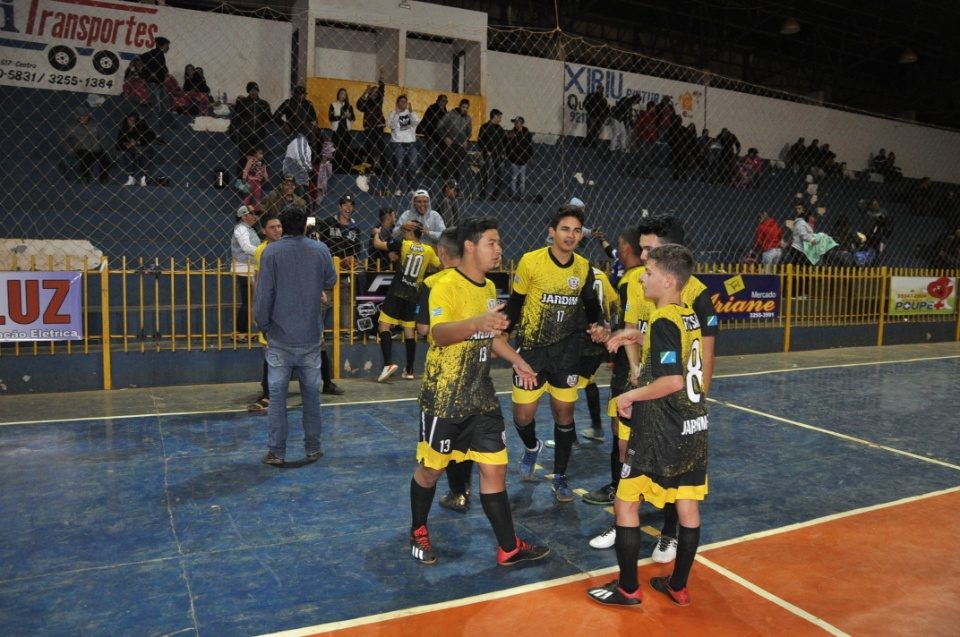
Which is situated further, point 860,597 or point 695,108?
point 695,108

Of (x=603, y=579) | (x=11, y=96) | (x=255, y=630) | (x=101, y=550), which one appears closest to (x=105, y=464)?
(x=101, y=550)

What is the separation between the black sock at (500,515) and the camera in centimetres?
394

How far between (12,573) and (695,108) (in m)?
19.7

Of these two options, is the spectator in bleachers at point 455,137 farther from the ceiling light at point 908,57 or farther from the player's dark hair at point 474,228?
the ceiling light at point 908,57

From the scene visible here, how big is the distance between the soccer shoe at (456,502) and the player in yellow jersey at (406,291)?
14.4 ft

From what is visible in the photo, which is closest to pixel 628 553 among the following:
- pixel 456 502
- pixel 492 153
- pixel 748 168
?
pixel 456 502

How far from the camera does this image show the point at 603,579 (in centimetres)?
395

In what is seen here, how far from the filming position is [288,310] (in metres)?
5.83

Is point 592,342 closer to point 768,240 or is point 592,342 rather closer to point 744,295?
point 744,295

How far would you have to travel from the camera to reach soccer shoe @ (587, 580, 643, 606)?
11.9 ft

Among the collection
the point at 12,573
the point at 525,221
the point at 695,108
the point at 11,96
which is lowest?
the point at 12,573

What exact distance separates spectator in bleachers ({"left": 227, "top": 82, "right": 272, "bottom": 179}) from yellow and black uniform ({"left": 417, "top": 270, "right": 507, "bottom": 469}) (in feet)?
32.6

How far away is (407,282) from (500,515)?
5.68 metres

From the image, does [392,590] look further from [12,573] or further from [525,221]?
[525,221]
